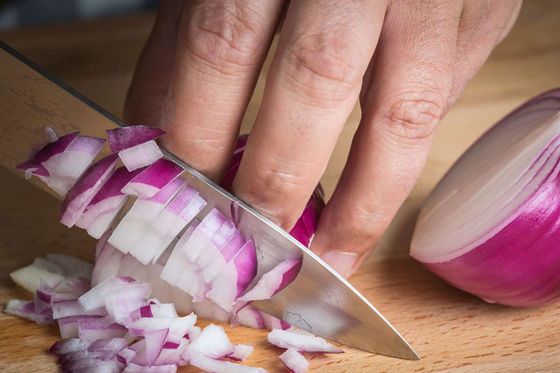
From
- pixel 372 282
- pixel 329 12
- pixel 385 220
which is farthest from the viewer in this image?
pixel 372 282

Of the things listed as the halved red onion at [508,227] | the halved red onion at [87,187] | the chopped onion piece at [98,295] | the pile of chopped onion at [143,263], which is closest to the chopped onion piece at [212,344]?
the pile of chopped onion at [143,263]

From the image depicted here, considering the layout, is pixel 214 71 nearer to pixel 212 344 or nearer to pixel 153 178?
pixel 153 178

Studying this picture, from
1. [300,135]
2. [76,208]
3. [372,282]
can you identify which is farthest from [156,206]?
[372,282]

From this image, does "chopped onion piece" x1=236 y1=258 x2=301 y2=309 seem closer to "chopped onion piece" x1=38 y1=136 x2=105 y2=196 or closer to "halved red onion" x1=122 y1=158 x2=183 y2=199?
"halved red onion" x1=122 y1=158 x2=183 y2=199

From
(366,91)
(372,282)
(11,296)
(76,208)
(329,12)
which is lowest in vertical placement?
(11,296)

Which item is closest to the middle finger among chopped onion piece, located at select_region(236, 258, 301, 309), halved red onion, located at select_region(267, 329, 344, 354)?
chopped onion piece, located at select_region(236, 258, 301, 309)

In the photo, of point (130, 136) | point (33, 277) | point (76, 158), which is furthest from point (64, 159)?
point (33, 277)

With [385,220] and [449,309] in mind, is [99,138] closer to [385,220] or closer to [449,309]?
[385,220]
